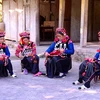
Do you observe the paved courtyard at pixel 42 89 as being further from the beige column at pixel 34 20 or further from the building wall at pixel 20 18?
the building wall at pixel 20 18

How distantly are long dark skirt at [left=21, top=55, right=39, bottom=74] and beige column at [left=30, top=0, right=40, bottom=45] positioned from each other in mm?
4674

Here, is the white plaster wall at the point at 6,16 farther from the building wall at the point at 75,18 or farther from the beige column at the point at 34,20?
the building wall at the point at 75,18

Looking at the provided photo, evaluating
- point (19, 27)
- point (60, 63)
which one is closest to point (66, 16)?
point (19, 27)

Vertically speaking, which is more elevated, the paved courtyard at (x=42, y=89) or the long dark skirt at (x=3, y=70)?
the long dark skirt at (x=3, y=70)

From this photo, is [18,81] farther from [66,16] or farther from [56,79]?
[66,16]

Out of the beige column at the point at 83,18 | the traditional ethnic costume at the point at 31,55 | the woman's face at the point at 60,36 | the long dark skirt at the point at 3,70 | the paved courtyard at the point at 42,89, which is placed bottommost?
the paved courtyard at the point at 42,89

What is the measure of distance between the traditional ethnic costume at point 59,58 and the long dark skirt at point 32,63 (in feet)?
1.18

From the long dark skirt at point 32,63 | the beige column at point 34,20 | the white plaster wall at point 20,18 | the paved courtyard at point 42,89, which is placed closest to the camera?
the paved courtyard at point 42,89

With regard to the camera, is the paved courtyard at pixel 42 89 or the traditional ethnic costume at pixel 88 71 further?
the traditional ethnic costume at pixel 88 71

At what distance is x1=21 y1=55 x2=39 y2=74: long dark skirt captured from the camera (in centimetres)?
680

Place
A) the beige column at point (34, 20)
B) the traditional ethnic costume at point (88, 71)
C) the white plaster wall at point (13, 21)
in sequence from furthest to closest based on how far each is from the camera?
the white plaster wall at point (13, 21)
the beige column at point (34, 20)
the traditional ethnic costume at point (88, 71)

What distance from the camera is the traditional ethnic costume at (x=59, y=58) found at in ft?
21.1

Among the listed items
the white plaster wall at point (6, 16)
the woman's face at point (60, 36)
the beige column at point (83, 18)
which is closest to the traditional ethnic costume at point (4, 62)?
the woman's face at point (60, 36)

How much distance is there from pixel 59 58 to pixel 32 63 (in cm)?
74
